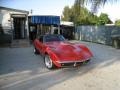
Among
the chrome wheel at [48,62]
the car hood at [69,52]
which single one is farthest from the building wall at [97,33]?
the chrome wheel at [48,62]

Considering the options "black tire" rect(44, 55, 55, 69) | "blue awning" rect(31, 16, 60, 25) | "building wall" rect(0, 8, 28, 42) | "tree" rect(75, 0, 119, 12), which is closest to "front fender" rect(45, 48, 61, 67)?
"black tire" rect(44, 55, 55, 69)

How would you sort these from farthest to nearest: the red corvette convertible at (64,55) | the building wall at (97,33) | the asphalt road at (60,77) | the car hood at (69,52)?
the building wall at (97,33)
the car hood at (69,52)
the red corvette convertible at (64,55)
the asphalt road at (60,77)

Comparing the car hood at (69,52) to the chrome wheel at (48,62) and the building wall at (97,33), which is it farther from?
the building wall at (97,33)

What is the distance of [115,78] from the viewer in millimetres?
8070

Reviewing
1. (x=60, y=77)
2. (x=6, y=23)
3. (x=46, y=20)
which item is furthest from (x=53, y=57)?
(x=46, y=20)

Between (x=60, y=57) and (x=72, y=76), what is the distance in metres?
1.14

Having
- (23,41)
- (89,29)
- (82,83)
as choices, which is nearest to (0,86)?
(82,83)

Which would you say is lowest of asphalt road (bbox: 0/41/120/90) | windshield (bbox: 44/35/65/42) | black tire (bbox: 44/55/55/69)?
asphalt road (bbox: 0/41/120/90)

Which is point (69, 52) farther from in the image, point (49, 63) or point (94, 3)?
point (94, 3)

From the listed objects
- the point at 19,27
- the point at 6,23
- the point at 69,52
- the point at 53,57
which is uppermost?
the point at 6,23

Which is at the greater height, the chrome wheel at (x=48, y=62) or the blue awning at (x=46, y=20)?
the blue awning at (x=46, y=20)

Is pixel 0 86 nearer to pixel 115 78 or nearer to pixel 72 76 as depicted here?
pixel 72 76

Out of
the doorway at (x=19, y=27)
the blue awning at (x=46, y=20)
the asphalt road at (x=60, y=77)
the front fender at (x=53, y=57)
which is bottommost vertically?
the asphalt road at (x=60, y=77)

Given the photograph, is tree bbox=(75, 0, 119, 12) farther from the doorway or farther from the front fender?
the doorway
